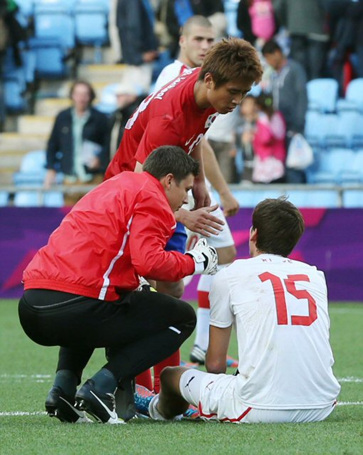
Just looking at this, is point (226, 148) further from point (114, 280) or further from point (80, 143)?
point (114, 280)

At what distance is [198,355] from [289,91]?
6399 millimetres

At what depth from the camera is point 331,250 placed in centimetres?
1222

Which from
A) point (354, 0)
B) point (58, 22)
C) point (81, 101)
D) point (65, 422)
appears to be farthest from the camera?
point (58, 22)

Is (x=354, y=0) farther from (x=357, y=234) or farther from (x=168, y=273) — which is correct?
(x=168, y=273)

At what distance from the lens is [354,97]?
1487 centimetres

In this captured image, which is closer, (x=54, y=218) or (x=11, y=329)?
(x=11, y=329)

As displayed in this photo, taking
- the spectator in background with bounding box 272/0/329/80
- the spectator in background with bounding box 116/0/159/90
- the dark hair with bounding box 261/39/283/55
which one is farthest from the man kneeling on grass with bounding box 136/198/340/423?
the spectator in background with bounding box 116/0/159/90

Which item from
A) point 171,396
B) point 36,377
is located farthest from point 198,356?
point 171,396

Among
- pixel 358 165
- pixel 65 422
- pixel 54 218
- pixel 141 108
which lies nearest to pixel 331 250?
pixel 358 165

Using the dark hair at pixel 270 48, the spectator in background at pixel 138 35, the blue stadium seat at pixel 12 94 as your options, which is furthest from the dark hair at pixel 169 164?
the blue stadium seat at pixel 12 94

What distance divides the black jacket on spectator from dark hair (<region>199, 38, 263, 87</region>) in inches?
288

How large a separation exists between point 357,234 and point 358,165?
Result: 2.02m

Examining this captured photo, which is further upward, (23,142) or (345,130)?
(345,130)

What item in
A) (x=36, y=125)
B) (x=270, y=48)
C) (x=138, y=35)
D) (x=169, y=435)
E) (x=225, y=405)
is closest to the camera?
(x=169, y=435)
